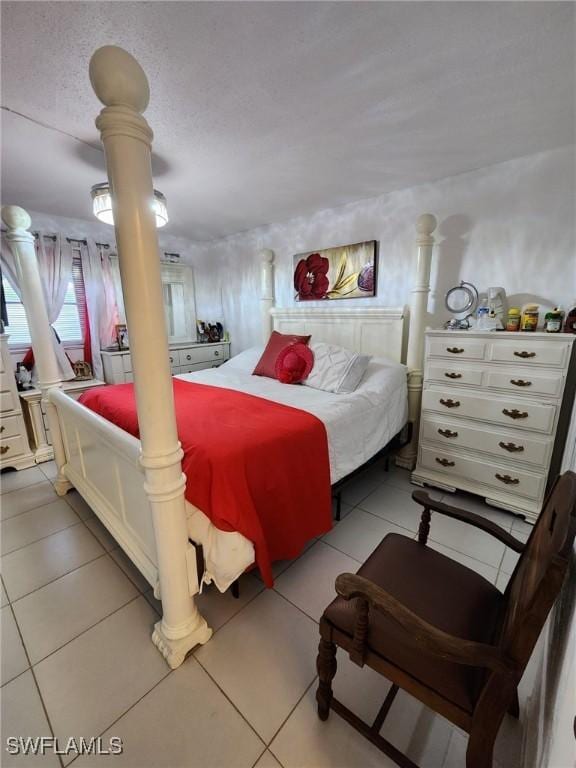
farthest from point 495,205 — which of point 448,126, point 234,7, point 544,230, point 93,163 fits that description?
point 93,163

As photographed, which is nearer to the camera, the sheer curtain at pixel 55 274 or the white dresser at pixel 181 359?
the sheer curtain at pixel 55 274

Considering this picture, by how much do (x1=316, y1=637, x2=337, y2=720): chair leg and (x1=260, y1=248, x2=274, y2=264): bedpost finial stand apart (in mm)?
3351

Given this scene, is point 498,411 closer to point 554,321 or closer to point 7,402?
point 554,321

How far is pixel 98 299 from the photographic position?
351cm

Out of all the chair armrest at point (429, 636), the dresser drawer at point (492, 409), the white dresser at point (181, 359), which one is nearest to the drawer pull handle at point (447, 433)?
the dresser drawer at point (492, 409)

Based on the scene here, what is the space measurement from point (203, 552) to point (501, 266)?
2.62m

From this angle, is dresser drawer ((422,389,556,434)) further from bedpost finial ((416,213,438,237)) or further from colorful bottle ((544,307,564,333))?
bedpost finial ((416,213,438,237))

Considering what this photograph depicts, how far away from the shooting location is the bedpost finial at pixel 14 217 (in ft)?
6.80

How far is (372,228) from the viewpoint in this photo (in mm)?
2875

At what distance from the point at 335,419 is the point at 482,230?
5.95ft

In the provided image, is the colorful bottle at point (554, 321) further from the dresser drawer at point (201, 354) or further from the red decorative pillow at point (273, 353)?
the dresser drawer at point (201, 354)

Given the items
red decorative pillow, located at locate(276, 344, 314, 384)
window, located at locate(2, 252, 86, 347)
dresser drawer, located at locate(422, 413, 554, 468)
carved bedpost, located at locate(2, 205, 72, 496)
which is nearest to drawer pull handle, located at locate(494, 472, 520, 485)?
dresser drawer, located at locate(422, 413, 554, 468)

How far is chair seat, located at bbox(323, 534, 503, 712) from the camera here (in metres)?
0.82

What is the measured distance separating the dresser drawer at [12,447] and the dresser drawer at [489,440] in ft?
11.2
